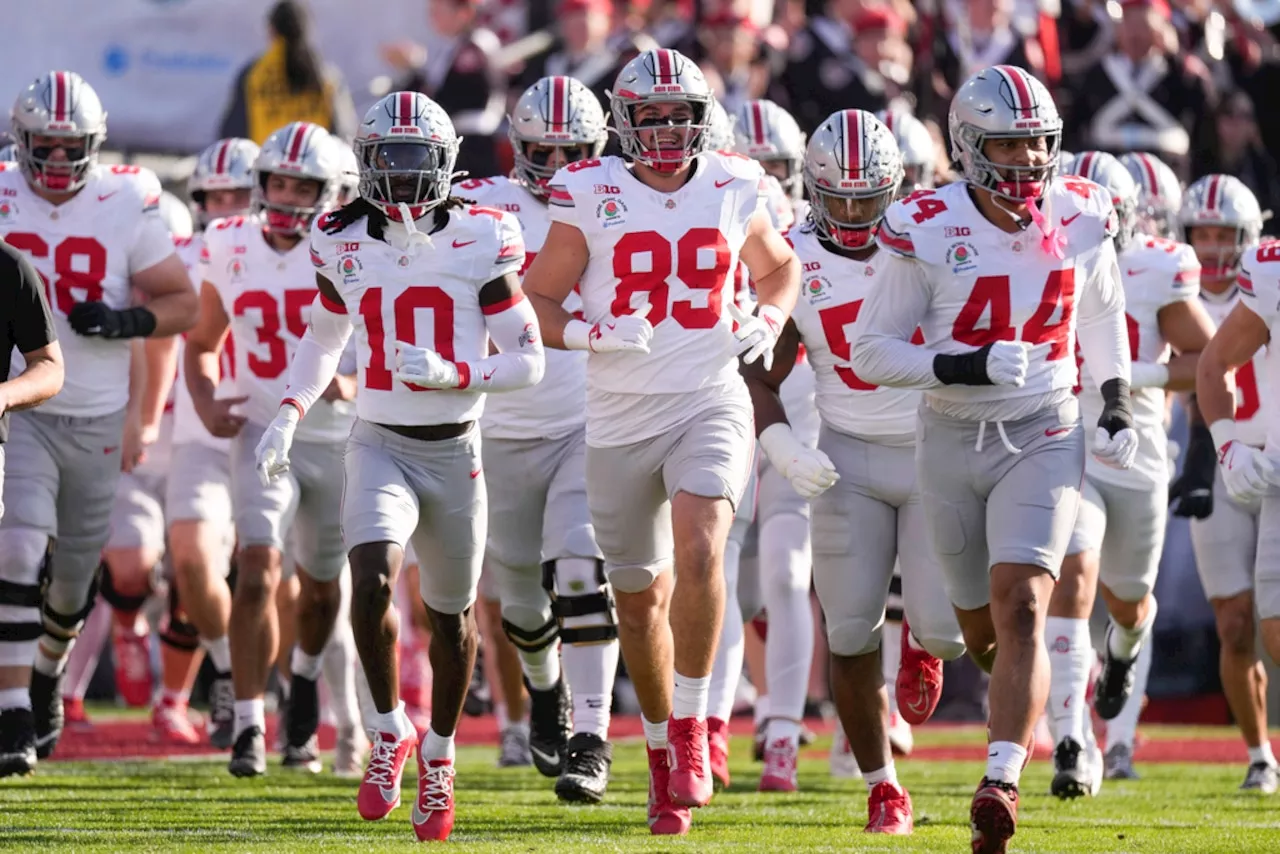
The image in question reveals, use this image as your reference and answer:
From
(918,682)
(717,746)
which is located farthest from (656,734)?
(717,746)

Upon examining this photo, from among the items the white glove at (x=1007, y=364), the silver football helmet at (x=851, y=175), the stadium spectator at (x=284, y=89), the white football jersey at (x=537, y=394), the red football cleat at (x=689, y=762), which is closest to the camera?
the white glove at (x=1007, y=364)

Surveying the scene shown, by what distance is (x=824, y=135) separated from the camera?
717cm

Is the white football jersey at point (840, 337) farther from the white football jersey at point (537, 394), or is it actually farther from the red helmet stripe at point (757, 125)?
the red helmet stripe at point (757, 125)

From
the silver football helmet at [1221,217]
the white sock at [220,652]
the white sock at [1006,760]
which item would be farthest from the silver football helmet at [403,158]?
the silver football helmet at [1221,217]

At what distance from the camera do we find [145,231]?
8281 mm

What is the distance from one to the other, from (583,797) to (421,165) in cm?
199

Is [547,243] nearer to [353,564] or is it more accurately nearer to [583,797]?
[353,564]

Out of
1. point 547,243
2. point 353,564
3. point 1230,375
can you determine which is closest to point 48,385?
point 353,564

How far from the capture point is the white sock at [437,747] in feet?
21.3

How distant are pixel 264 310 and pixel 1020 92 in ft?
10.8

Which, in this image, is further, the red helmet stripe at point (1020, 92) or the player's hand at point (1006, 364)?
the red helmet stripe at point (1020, 92)

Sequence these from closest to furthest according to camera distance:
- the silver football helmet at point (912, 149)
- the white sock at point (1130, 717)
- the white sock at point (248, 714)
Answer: the white sock at point (248, 714) < the silver football helmet at point (912, 149) < the white sock at point (1130, 717)

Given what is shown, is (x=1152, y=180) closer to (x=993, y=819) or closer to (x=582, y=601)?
(x=582, y=601)

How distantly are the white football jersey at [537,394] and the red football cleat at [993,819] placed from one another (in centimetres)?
265
